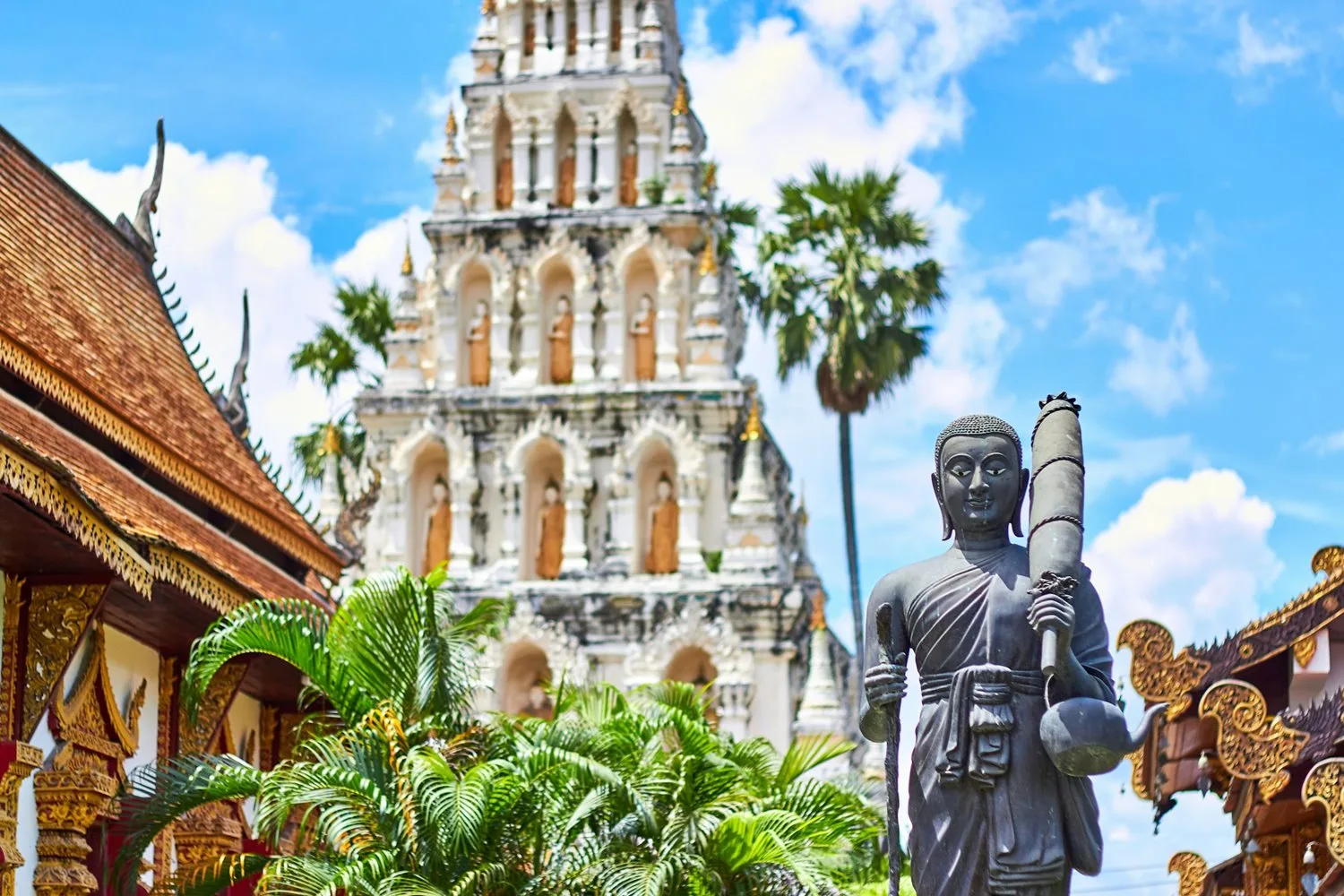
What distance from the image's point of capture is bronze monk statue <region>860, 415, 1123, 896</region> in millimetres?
7141

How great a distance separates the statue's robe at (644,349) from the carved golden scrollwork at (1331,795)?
2593 cm

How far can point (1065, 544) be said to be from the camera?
7.11 m

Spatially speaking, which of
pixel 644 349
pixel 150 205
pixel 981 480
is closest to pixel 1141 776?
pixel 981 480

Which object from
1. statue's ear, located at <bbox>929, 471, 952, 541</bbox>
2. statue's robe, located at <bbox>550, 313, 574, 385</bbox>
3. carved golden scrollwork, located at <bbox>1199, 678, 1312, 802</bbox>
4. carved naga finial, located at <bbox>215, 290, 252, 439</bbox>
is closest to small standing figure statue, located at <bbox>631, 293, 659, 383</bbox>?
statue's robe, located at <bbox>550, 313, 574, 385</bbox>

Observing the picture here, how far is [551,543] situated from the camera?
123 ft

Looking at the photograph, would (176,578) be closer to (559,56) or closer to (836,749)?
(836,749)

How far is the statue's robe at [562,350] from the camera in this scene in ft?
125

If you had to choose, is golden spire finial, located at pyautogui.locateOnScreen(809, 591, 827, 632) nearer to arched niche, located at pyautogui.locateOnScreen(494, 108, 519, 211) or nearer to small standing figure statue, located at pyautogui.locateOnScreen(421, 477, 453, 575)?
small standing figure statue, located at pyautogui.locateOnScreen(421, 477, 453, 575)

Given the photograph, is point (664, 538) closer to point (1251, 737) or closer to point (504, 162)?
point (504, 162)

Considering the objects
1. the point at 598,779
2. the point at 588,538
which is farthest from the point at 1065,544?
the point at 588,538

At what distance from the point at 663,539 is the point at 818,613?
3.10 metres

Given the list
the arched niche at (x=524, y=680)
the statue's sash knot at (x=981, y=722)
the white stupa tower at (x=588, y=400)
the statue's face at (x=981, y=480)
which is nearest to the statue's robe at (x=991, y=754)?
the statue's sash knot at (x=981, y=722)

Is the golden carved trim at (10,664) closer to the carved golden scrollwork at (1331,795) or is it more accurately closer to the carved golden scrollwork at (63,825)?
the carved golden scrollwork at (63,825)

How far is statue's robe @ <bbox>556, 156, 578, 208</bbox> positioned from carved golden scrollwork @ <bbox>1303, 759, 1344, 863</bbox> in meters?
28.0
